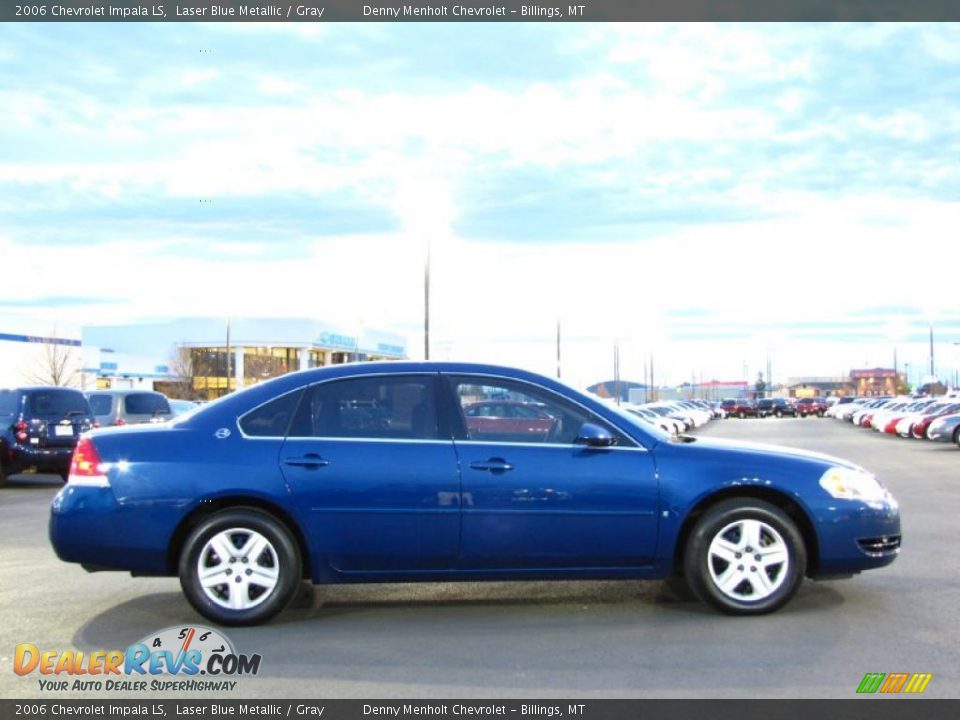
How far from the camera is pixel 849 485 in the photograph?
688cm

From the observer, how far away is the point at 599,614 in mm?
6820

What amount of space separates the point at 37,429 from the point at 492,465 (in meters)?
12.6

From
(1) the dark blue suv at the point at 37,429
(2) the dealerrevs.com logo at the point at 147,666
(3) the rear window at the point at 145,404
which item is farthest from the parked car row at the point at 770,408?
(2) the dealerrevs.com logo at the point at 147,666

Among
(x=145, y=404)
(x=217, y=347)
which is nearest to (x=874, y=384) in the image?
(x=217, y=347)

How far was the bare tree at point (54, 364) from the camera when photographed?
182 feet

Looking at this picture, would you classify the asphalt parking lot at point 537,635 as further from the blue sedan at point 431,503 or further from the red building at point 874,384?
the red building at point 874,384

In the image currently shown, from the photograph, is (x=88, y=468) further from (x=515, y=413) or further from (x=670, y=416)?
(x=670, y=416)

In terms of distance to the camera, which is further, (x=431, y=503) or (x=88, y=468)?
(x=88, y=468)

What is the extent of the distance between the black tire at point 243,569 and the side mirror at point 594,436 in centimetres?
194

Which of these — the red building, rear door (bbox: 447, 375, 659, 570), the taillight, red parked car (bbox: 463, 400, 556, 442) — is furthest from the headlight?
the red building

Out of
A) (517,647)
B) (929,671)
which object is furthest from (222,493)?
(929,671)

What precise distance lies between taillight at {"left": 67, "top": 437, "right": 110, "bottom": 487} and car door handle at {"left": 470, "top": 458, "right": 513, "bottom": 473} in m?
2.32

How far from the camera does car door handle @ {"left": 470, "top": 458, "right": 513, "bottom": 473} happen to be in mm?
6574

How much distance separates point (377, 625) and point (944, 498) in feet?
33.6
